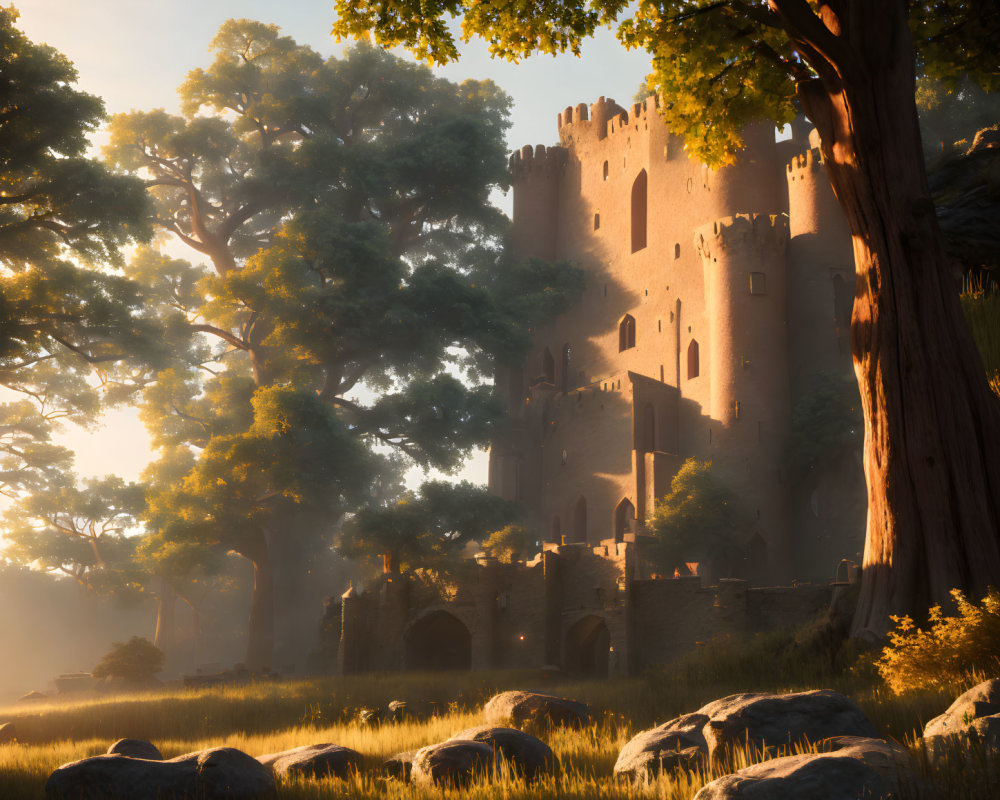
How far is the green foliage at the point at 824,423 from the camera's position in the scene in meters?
36.1


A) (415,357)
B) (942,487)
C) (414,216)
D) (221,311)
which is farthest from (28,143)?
(942,487)

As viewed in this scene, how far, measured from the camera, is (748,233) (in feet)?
132

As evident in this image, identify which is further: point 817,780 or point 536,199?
point 536,199

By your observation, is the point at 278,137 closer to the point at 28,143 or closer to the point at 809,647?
the point at 28,143

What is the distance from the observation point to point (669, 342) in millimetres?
44594

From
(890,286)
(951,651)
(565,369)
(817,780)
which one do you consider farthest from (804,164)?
(817,780)

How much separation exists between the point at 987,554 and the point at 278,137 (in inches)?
1830

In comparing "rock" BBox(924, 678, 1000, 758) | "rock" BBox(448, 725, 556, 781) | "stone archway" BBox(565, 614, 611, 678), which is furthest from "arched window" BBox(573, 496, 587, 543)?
"rock" BBox(924, 678, 1000, 758)

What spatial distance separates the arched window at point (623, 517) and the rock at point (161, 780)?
3308 cm

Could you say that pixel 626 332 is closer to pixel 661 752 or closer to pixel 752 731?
pixel 752 731

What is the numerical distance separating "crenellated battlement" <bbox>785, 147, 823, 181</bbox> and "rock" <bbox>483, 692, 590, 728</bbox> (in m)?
33.3

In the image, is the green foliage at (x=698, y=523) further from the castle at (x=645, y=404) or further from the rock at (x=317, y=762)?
the rock at (x=317, y=762)

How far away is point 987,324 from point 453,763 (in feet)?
Answer: 32.4

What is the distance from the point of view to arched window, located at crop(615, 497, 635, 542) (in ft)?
136
